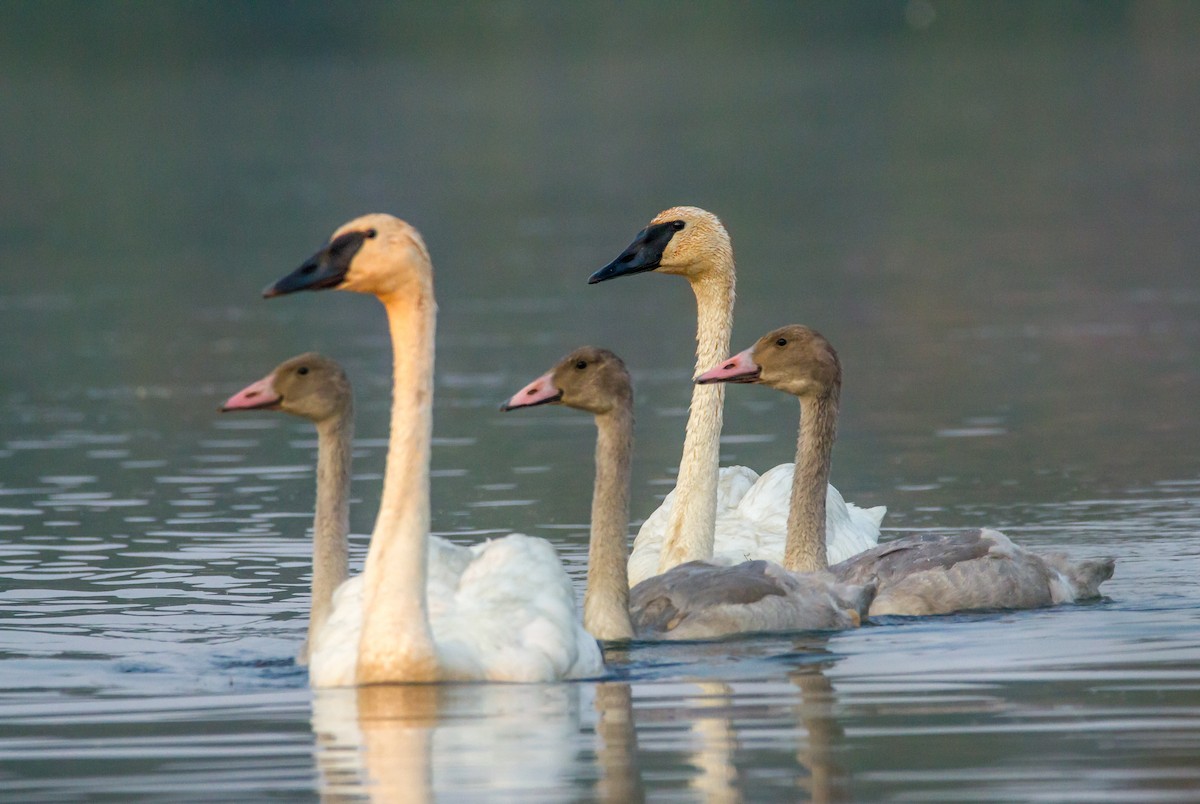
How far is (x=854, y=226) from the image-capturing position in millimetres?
42125

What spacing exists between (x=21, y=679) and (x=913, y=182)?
40184mm

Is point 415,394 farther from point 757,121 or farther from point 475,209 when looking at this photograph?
point 757,121

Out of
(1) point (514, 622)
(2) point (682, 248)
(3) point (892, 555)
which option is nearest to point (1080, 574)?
(3) point (892, 555)

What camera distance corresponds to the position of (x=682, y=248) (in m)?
15.3

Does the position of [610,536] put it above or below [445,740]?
above

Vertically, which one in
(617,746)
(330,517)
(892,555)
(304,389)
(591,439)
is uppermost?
(304,389)

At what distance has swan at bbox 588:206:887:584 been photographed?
1456 centimetres

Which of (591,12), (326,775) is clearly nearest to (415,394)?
(326,775)

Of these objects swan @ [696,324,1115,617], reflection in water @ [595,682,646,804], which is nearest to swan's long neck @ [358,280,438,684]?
reflection in water @ [595,682,646,804]

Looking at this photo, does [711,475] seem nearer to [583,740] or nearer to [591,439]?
[583,740]

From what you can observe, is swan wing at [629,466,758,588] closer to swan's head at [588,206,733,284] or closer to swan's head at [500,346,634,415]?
swan's head at [588,206,733,284]

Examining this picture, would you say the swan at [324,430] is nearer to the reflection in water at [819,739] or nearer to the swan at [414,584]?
the swan at [414,584]

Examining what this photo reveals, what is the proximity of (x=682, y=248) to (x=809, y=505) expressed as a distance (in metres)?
1.89

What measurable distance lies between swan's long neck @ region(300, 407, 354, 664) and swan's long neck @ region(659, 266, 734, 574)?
2506 mm
